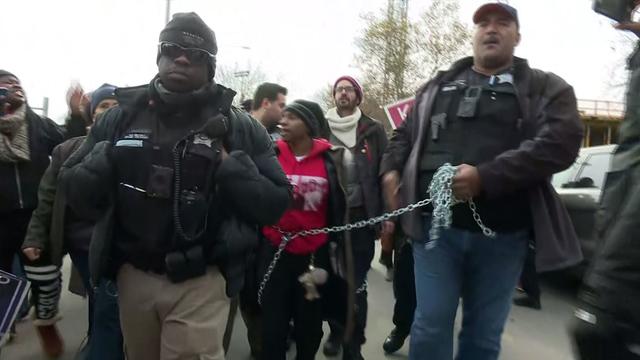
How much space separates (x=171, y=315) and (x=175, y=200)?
495mm

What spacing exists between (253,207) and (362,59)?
77.2ft

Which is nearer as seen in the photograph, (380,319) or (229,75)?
(380,319)

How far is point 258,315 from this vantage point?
386 centimetres

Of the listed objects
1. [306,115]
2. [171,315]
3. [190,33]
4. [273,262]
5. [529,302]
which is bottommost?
[529,302]

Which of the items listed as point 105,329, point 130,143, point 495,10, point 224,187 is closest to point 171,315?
point 224,187

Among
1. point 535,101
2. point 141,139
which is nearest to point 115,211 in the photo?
point 141,139

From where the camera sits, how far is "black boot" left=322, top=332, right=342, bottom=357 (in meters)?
4.55

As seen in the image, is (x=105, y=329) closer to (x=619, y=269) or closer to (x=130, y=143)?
(x=130, y=143)

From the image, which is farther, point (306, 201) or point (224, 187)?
point (306, 201)

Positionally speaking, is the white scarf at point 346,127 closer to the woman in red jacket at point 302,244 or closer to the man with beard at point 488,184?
the woman in red jacket at point 302,244

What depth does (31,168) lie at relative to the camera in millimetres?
4438

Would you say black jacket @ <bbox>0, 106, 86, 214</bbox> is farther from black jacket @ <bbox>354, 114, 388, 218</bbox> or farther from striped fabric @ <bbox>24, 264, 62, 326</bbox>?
black jacket @ <bbox>354, 114, 388, 218</bbox>

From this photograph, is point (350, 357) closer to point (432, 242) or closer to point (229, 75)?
point (432, 242)

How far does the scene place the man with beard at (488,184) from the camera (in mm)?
2605
